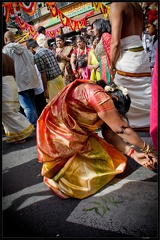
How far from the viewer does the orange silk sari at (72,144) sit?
161cm

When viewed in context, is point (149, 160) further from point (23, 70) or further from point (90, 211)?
point (23, 70)

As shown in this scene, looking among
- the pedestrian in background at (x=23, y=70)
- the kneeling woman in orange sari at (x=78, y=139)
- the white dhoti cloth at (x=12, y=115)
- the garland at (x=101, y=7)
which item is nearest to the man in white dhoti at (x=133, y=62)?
the kneeling woman in orange sari at (x=78, y=139)

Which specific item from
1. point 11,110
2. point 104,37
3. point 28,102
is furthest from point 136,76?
point 28,102

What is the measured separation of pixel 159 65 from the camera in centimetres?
95

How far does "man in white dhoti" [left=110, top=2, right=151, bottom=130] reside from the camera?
2395 millimetres

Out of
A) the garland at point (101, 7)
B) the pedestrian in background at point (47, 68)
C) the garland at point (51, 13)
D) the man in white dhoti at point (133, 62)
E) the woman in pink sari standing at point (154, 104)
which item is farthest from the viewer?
the garland at point (101, 7)

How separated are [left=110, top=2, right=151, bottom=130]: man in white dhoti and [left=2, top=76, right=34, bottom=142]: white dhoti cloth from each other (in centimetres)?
149

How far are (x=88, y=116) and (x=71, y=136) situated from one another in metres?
0.19

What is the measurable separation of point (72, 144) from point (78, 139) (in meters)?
0.06

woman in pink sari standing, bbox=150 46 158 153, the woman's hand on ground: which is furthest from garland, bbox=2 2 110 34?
woman in pink sari standing, bbox=150 46 158 153

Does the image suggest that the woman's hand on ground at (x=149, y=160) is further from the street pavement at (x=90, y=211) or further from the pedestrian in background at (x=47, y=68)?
the pedestrian in background at (x=47, y=68)

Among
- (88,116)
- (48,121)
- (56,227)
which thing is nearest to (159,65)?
(88,116)

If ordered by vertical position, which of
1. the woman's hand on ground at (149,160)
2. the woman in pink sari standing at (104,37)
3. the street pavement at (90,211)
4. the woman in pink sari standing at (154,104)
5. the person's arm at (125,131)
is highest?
the woman in pink sari standing at (104,37)

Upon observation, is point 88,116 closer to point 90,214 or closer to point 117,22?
point 90,214
